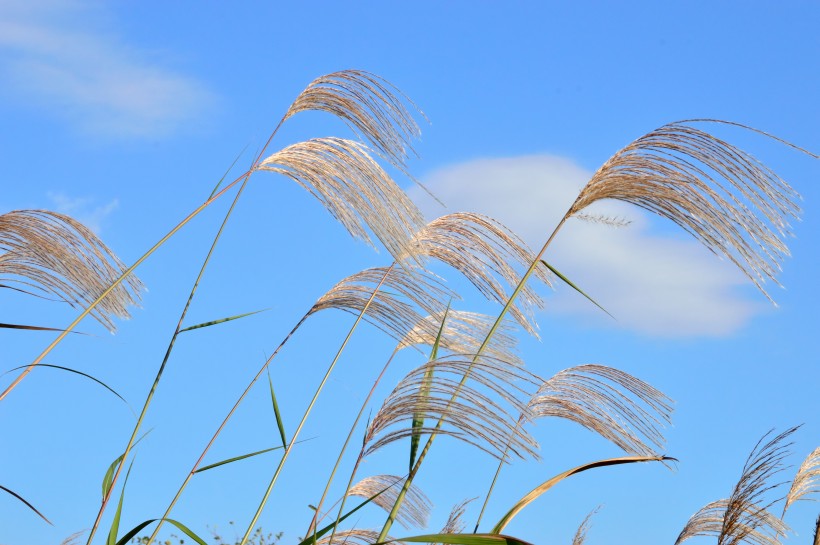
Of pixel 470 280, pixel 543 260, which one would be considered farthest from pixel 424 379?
pixel 470 280

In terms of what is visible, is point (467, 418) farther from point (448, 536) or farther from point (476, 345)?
point (476, 345)

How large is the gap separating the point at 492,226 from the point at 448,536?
133 cm

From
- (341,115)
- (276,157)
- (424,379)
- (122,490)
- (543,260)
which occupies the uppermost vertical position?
(341,115)

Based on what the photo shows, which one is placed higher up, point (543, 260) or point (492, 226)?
point (492, 226)

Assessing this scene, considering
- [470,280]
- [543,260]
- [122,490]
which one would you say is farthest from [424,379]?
[122,490]

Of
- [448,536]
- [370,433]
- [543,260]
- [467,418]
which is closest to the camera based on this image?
[448,536]

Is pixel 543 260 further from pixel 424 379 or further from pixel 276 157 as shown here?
pixel 276 157

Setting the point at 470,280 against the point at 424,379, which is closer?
the point at 424,379

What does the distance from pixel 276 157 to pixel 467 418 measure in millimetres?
942

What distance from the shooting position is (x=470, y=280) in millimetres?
2506

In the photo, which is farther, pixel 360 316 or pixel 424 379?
pixel 360 316

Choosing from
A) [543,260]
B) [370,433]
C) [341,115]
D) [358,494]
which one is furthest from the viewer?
[358,494]

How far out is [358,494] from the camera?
3992 mm

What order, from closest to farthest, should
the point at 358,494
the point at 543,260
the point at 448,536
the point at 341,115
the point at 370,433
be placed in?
the point at 448,536, the point at 370,433, the point at 543,260, the point at 341,115, the point at 358,494
